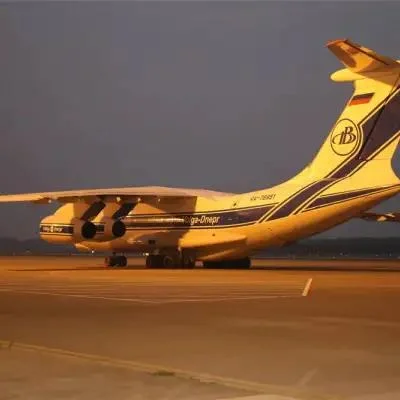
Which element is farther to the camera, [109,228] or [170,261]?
[170,261]

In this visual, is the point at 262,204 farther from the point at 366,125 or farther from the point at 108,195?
the point at 108,195

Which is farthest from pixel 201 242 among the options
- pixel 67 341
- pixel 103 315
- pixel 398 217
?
pixel 67 341

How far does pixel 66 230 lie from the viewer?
3566cm

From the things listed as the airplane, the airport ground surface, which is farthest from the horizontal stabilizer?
the airport ground surface

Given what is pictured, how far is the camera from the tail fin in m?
28.8

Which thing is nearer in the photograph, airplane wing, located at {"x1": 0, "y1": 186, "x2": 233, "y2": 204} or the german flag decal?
the german flag decal

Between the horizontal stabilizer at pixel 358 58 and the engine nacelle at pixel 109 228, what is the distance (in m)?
12.2

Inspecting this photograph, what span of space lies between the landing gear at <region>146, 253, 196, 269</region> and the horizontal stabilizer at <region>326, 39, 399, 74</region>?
11750mm

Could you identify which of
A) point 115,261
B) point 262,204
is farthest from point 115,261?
point 262,204

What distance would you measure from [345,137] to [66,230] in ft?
42.9

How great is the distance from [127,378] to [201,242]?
26745mm

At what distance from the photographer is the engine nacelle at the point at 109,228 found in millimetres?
34438

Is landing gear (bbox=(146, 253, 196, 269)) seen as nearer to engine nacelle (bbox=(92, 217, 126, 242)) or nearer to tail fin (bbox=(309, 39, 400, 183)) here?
engine nacelle (bbox=(92, 217, 126, 242))

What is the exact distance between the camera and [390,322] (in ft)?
40.3
